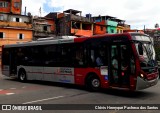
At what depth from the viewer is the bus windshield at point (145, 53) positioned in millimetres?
12227

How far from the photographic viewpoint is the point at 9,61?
20719 millimetres

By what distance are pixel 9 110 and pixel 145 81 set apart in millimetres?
5931

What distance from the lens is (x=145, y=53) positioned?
12.6 m

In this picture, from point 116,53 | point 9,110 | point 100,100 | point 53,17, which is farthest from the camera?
point 53,17

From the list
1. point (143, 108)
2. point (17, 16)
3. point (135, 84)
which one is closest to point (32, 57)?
point (135, 84)

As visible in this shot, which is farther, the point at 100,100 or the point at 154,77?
the point at 154,77

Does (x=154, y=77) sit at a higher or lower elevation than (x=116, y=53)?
lower

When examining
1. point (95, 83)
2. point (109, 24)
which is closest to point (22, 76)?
point (95, 83)

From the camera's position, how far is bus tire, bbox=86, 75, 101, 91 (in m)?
13.9

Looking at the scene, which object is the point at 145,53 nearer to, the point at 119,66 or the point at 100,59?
the point at 119,66

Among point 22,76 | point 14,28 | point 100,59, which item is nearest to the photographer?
point 100,59

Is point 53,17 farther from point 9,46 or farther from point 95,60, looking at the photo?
point 95,60

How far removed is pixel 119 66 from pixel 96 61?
1560 mm

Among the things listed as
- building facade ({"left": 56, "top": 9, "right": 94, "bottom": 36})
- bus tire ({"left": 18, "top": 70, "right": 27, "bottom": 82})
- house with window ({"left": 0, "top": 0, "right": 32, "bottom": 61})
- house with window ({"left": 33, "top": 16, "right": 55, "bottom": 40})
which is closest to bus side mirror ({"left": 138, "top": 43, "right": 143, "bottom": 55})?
bus tire ({"left": 18, "top": 70, "right": 27, "bottom": 82})
